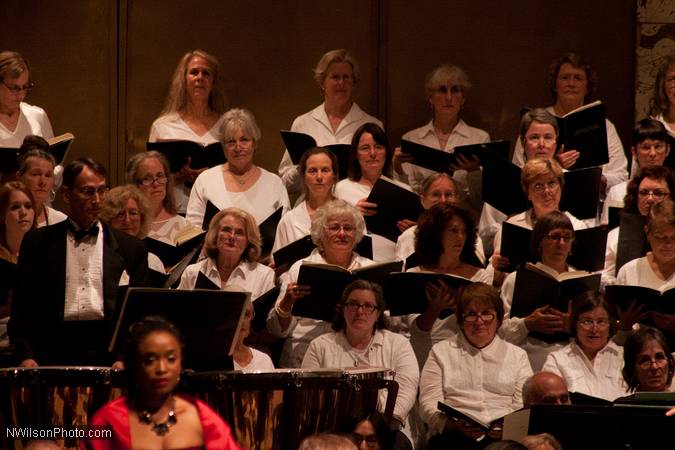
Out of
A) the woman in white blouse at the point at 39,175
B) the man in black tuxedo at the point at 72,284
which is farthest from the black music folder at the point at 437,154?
the man in black tuxedo at the point at 72,284

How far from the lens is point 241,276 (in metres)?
5.43

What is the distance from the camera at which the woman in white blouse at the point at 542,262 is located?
5.28 metres

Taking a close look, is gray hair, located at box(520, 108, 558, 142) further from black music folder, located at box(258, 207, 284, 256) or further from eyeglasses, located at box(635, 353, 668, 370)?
eyeglasses, located at box(635, 353, 668, 370)

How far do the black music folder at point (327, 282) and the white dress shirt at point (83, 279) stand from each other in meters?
0.87

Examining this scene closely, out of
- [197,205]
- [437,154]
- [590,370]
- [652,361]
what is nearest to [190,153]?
[197,205]

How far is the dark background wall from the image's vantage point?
7.49 meters

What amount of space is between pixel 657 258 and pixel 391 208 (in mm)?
1253

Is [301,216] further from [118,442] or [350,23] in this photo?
[118,442]

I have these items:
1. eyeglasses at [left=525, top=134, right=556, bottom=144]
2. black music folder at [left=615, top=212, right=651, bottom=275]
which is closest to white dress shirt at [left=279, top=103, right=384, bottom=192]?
eyeglasses at [left=525, top=134, right=556, bottom=144]

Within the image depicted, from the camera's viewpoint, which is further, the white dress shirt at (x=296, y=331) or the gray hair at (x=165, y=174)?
the gray hair at (x=165, y=174)

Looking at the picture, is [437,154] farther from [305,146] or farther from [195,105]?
[195,105]

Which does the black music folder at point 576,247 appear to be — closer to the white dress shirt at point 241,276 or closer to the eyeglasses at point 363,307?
the eyeglasses at point 363,307

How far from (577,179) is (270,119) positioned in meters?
A: 2.43

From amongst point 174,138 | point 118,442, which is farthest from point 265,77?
point 118,442
